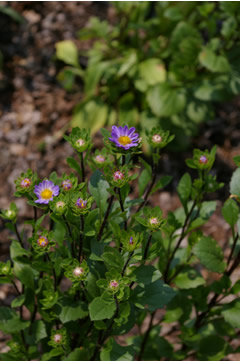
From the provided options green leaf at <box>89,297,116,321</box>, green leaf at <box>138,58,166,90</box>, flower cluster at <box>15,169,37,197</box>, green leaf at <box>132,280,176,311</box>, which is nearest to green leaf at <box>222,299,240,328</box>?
green leaf at <box>132,280,176,311</box>

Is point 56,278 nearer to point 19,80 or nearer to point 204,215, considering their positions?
point 204,215

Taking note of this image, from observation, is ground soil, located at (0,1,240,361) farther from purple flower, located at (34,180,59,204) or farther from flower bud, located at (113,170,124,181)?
flower bud, located at (113,170,124,181)

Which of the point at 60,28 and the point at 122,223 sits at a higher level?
the point at 60,28

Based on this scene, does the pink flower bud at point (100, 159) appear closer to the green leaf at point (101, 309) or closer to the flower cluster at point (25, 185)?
the flower cluster at point (25, 185)

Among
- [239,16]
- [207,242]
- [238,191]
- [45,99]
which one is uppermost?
[239,16]

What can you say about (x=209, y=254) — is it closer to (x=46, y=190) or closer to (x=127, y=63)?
(x=46, y=190)

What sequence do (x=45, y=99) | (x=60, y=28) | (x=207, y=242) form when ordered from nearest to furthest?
(x=207, y=242), (x=45, y=99), (x=60, y=28)

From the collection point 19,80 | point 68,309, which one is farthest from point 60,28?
point 68,309
